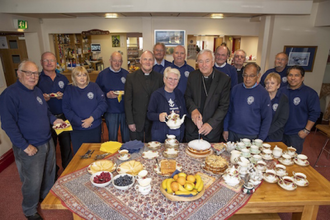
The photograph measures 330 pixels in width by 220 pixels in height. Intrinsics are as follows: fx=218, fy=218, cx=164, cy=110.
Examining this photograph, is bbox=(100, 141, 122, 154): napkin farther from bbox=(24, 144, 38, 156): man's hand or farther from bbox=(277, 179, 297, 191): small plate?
bbox=(277, 179, 297, 191): small plate

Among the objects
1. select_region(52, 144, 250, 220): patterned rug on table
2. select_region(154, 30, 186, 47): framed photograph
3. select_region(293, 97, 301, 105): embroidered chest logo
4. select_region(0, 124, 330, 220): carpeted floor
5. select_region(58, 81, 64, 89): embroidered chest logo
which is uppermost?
select_region(154, 30, 186, 47): framed photograph

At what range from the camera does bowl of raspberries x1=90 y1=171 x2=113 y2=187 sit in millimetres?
1686

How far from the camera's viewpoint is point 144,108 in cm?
300

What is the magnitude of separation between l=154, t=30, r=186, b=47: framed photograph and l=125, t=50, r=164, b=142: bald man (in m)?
3.33

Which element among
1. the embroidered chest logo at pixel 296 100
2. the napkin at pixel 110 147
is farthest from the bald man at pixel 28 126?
the embroidered chest logo at pixel 296 100

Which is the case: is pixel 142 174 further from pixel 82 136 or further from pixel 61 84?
pixel 61 84

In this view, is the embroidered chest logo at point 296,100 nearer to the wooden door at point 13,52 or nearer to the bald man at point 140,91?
the bald man at point 140,91

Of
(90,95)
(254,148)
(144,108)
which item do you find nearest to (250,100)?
(254,148)

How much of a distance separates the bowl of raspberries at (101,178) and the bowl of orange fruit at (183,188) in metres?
0.44

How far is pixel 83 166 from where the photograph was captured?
1997 millimetres

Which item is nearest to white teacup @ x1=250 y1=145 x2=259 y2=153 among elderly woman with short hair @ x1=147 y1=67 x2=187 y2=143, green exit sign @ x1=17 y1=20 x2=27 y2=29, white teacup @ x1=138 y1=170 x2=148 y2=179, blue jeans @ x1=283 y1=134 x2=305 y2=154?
elderly woman with short hair @ x1=147 y1=67 x2=187 y2=143

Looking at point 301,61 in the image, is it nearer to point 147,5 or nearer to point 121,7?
point 147,5

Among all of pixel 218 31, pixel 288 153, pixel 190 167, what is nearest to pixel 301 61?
pixel 218 31

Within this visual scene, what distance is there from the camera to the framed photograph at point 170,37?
604 cm
